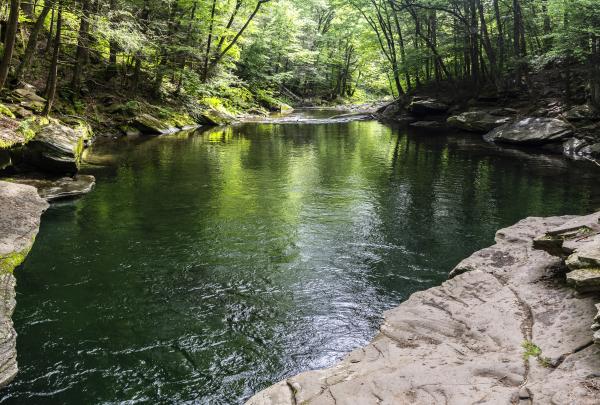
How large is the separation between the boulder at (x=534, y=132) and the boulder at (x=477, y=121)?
1974 mm

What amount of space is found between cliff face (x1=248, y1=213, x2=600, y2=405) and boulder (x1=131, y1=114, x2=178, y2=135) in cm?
2377

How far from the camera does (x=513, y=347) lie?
488cm

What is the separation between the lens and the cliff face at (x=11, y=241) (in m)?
5.63

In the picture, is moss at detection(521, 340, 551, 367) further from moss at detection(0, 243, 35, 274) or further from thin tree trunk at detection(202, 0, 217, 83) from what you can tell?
thin tree trunk at detection(202, 0, 217, 83)

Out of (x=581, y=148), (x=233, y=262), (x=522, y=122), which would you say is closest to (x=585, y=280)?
(x=233, y=262)

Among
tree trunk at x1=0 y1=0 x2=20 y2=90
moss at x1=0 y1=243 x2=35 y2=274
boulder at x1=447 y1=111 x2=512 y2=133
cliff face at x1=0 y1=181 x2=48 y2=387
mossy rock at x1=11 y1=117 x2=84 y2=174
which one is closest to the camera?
cliff face at x1=0 y1=181 x2=48 y2=387

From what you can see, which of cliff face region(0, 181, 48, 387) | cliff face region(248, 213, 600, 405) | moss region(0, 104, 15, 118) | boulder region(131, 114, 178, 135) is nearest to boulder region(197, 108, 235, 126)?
boulder region(131, 114, 178, 135)

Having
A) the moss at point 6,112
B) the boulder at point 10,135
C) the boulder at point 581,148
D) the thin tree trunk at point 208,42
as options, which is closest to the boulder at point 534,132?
the boulder at point 581,148

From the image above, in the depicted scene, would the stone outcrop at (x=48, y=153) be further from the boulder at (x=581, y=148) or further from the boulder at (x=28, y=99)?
the boulder at (x=581, y=148)

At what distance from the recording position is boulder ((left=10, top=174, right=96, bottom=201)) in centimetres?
1287

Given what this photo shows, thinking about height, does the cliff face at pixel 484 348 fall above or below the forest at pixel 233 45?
below

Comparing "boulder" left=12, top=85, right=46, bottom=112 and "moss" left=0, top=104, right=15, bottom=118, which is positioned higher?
"boulder" left=12, top=85, right=46, bottom=112

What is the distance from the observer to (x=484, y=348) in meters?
4.99

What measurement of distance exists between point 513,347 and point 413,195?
384 inches
